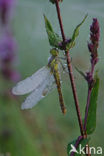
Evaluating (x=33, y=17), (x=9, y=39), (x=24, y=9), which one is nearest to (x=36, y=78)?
(x=9, y=39)

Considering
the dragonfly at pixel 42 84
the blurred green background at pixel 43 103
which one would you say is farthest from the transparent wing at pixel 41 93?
the blurred green background at pixel 43 103

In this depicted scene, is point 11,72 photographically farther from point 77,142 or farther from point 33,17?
point 33,17

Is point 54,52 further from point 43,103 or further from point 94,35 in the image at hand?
point 43,103

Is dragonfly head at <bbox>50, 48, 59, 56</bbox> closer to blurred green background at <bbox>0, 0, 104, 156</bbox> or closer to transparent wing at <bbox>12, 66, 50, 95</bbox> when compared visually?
transparent wing at <bbox>12, 66, 50, 95</bbox>

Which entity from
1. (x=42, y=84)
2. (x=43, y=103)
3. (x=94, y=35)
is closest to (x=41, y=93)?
(x=42, y=84)

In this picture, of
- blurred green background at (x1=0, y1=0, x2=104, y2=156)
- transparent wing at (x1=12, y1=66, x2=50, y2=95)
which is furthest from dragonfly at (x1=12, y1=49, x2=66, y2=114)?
blurred green background at (x1=0, y1=0, x2=104, y2=156)

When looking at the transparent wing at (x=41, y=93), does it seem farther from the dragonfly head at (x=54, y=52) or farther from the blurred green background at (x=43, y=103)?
the blurred green background at (x=43, y=103)

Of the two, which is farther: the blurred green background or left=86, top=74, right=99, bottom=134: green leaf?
the blurred green background

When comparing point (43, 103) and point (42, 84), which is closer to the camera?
point (42, 84)
